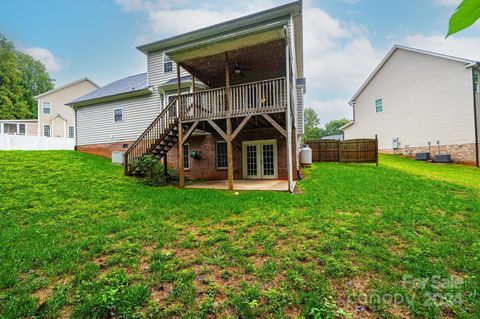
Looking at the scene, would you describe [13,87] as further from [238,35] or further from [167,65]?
[238,35]

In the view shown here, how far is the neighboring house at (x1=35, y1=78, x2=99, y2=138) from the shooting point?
25.8 meters

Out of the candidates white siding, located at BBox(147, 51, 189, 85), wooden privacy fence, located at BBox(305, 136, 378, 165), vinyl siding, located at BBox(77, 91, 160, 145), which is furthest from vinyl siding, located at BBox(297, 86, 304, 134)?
vinyl siding, located at BBox(77, 91, 160, 145)

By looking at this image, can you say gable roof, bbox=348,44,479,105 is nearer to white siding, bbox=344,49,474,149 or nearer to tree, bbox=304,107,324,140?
white siding, bbox=344,49,474,149

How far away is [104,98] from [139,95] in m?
2.75

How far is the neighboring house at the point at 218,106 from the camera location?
8.41 m

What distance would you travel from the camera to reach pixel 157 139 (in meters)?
10.6

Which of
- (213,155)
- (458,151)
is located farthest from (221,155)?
(458,151)

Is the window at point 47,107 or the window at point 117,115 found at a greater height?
the window at point 47,107

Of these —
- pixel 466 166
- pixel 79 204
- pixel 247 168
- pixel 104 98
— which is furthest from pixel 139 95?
pixel 466 166

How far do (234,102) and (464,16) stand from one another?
8696 millimetres

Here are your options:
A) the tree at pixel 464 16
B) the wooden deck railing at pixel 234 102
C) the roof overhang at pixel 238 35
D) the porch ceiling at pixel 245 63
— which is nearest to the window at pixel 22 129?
the roof overhang at pixel 238 35

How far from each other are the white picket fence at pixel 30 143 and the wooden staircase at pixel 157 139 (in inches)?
519

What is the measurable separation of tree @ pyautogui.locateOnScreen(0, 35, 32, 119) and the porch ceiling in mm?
35112

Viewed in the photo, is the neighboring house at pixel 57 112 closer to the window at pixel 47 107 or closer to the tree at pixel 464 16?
the window at pixel 47 107
